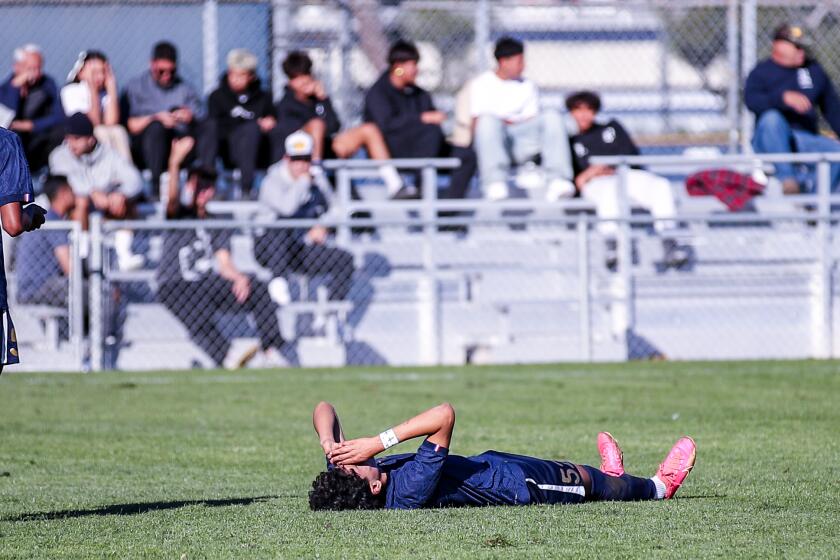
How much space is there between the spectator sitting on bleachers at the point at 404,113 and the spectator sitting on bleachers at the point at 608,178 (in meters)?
1.25

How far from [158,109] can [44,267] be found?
2.67m

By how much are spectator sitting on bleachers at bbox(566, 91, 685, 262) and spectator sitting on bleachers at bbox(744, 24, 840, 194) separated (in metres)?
1.26

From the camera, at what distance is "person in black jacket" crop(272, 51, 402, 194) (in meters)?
15.0

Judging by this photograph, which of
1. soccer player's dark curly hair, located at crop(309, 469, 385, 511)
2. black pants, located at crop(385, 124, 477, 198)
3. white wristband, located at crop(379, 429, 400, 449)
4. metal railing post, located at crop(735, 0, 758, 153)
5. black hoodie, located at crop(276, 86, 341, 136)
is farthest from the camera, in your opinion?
metal railing post, located at crop(735, 0, 758, 153)

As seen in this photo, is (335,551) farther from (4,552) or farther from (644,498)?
(644,498)

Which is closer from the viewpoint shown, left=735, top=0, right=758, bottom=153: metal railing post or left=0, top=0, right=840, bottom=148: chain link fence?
left=0, top=0, right=840, bottom=148: chain link fence

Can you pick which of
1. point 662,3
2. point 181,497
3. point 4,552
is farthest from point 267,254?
point 4,552

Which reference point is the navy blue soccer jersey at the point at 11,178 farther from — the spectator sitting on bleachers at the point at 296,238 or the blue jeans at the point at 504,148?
the blue jeans at the point at 504,148

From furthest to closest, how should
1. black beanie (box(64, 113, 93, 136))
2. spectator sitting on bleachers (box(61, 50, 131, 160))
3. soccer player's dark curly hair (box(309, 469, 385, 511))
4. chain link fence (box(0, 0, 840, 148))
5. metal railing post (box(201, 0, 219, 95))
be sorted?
chain link fence (box(0, 0, 840, 148)) < metal railing post (box(201, 0, 219, 95)) < spectator sitting on bleachers (box(61, 50, 131, 160)) < black beanie (box(64, 113, 93, 136)) < soccer player's dark curly hair (box(309, 469, 385, 511))

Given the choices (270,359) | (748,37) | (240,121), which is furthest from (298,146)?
(748,37)

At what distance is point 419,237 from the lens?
1414 centimetres

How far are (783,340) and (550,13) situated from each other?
19.6 feet

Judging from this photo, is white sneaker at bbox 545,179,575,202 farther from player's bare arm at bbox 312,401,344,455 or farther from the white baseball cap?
player's bare arm at bbox 312,401,344,455

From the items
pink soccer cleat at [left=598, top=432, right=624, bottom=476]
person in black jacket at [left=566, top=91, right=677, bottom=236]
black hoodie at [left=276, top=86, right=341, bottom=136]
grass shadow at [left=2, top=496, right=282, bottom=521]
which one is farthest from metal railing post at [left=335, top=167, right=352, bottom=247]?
pink soccer cleat at [left=598, top=432, right=624, bottom=476]
